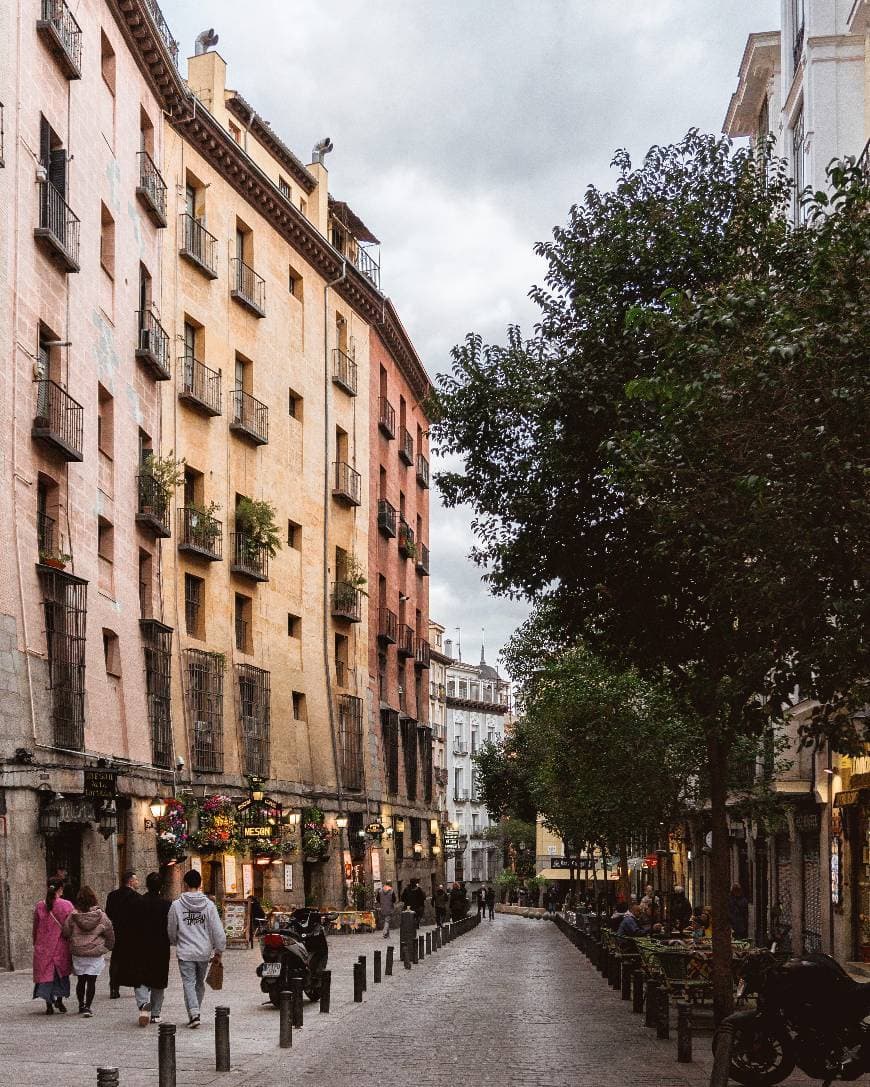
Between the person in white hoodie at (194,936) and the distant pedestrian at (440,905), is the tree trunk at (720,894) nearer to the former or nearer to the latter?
the person in white hoodie at (194,936)

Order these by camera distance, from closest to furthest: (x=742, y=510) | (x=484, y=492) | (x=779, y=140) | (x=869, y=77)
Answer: (x=742, y=510), (x=484, y=492), (x=869, y=77), (x=779, y=140)

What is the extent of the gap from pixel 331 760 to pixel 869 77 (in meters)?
26.8

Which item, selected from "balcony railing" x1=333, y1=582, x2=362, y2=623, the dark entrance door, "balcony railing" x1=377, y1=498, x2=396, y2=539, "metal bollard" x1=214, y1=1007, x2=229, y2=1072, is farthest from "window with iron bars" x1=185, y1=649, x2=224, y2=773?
"metal bollard" x1=214, y1=1007, x2=229, y2=1072

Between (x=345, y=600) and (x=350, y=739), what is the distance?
14.7 ft

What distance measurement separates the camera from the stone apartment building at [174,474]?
85.7ft

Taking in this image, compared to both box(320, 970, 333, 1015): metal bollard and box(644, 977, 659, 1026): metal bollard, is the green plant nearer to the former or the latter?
box(320, 970, 333, 1015): metal bollard

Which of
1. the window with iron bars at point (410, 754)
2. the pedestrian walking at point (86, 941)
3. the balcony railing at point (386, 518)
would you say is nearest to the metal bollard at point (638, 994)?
the pedestrian walking at point (86, 941)

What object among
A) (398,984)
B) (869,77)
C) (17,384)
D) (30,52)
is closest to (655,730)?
(398,984)

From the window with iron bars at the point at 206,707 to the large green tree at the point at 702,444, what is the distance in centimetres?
1589

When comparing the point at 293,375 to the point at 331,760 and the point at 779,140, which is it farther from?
the point at 779,140

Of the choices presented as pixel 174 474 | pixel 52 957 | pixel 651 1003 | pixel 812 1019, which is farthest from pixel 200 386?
pixel 812 1019

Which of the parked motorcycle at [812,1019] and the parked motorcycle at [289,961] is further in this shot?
the parked motorcycle at [289,961]

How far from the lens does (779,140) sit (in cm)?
3575

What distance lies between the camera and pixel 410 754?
59031mm
